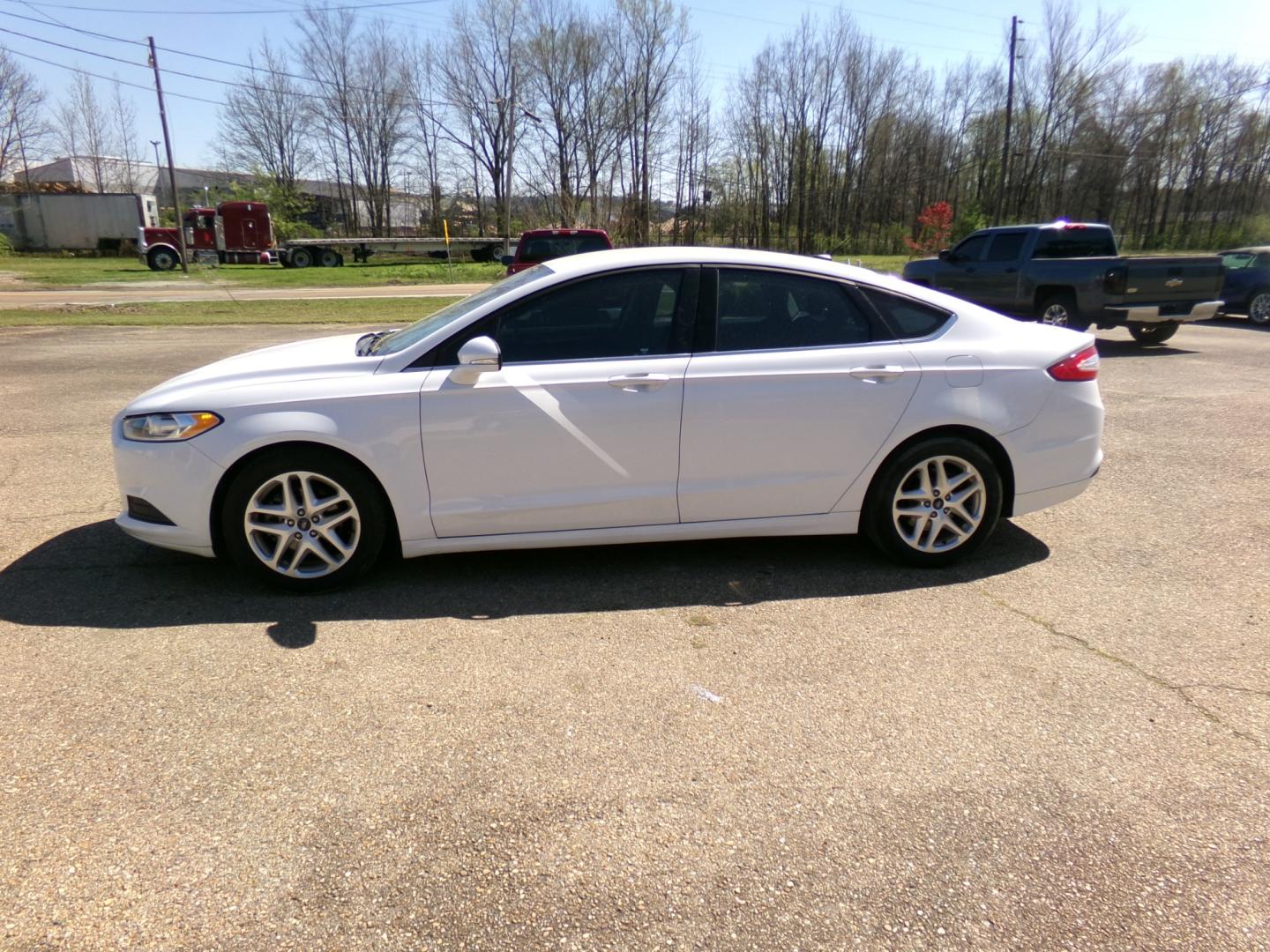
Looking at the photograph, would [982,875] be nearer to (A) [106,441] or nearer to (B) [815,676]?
(B) [815,676]

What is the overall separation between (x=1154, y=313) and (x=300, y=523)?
12.9 meters

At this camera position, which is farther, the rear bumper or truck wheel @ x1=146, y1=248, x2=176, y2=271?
truck wheel @ x1=146, y1=248, x2=176, y2=271

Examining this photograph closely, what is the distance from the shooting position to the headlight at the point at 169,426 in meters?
3.92

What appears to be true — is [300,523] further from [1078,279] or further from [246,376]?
[1078,279]

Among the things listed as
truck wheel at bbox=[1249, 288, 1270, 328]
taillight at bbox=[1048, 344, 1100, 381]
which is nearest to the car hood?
taillight at bbox=[1048, 344, 1100, 381]

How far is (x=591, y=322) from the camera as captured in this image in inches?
165

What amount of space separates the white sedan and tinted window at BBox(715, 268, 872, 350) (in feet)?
0.03

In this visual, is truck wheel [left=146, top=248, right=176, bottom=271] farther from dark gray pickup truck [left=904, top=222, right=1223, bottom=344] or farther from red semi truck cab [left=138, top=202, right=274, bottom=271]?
dark gray pickup truck [left=904, top=222, right=1223, bottom=344]

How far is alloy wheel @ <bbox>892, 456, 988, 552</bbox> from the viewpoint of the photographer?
4.39 m

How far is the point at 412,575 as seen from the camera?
14.3 feet

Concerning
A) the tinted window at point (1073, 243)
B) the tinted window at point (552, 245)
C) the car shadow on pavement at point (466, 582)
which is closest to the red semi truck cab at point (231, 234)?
the tinted window at point (552, 245)

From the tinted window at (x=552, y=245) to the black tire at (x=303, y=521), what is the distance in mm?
14276

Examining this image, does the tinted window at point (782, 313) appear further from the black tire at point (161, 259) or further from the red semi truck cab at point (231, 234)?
the red semi truck cab at point (231, 234)

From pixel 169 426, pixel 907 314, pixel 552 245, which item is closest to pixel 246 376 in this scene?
pixel 169 426
